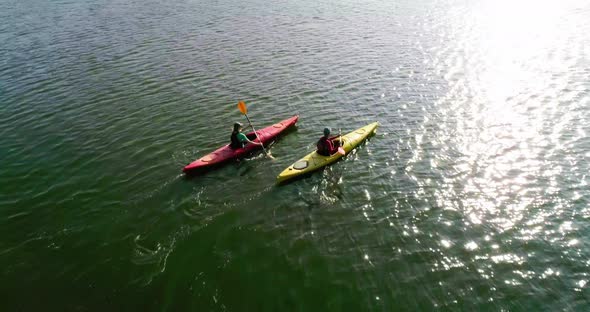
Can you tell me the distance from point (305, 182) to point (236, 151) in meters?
3.45

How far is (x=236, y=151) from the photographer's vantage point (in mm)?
15859

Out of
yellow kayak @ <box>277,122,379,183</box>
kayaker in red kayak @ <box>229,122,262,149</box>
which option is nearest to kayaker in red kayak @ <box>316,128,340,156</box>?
yellow kayak @ <box>277,122,379,183</box>

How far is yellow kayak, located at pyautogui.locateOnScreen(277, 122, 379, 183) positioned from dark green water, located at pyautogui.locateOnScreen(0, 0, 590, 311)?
425 mm

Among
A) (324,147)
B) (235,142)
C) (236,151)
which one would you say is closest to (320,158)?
(324,147)

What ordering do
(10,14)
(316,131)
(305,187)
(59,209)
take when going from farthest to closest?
(10,14) → (316,131) → (305,187) → (59,209)

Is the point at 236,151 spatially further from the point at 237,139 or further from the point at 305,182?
the point at 305,182

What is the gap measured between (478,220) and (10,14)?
5580 centimetres

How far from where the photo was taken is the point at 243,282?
404 inches

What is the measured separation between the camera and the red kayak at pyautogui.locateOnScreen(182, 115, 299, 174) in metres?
14.8

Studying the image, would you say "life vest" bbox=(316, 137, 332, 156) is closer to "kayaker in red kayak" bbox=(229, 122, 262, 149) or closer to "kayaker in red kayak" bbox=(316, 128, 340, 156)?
"kayaker in red kayak" bbox=(316, 128, 340, 156)

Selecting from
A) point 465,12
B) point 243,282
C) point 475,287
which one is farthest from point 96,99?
point 465,12

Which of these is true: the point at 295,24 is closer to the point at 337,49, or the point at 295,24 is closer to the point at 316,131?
the point at 337,49

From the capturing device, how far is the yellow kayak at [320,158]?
46.8 feet

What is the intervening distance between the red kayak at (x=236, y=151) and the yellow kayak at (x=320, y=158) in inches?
102
